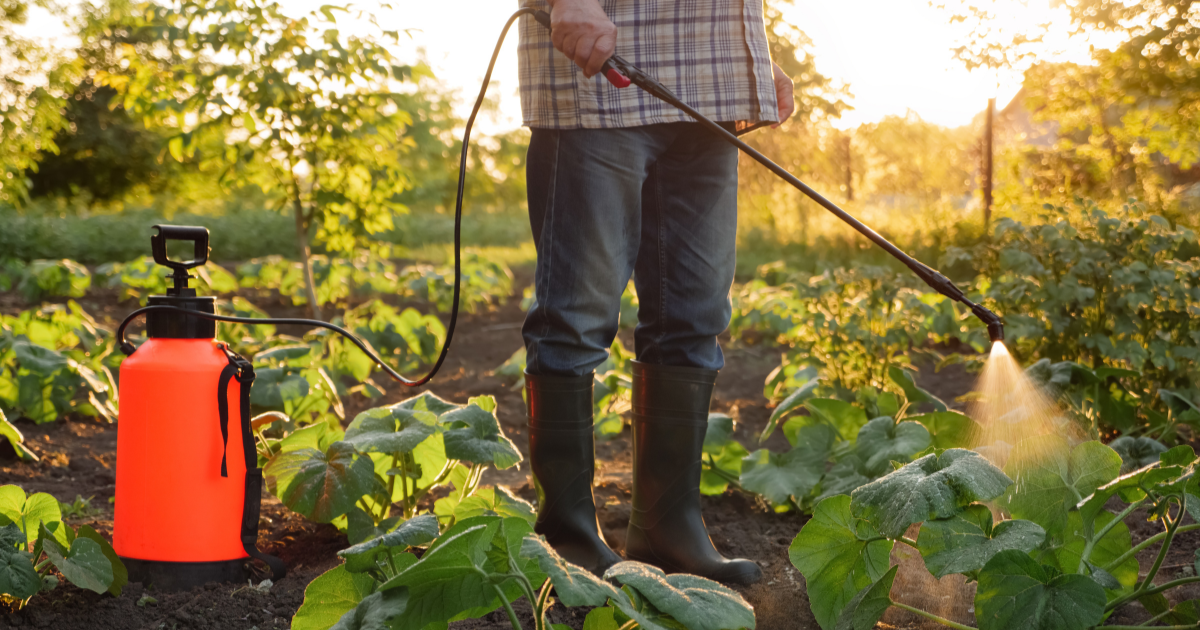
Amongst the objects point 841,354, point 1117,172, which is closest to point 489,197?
point 1117,172

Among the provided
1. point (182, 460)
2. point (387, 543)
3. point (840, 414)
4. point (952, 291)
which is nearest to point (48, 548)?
point (182, 460)

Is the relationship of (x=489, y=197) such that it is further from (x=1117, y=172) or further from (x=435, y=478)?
(x=435, y=478)

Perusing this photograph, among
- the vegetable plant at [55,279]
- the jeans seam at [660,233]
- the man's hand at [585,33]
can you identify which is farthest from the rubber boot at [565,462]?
the vegetable plant at [55,279]

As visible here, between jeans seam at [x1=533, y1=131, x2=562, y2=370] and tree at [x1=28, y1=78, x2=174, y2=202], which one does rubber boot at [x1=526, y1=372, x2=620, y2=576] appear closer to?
jeans seam at [x1=533, y1=131, x2=562, y2=370]

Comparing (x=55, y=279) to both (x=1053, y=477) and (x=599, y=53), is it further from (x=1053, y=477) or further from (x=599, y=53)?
(x=1053, y=477)

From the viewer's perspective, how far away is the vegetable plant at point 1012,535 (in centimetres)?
103

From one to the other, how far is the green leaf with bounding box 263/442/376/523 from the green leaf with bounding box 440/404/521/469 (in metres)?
0.16

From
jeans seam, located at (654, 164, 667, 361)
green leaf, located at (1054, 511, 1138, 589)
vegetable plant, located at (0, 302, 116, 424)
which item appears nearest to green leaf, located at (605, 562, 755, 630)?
green leaf, located at (1054, 511, 1138, 589)

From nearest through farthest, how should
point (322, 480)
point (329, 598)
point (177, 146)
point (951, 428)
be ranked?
1. point (329, 598)
2. point (322, 480)
3. point (951, 428)
4. point (177, 146)

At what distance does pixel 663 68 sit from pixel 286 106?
308cm

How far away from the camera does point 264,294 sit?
6.50m

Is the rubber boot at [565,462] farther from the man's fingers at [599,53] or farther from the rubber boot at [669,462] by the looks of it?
the man's fingers at [599,53]

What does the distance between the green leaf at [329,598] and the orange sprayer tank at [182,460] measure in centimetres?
48

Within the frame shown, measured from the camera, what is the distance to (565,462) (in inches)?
64.9
